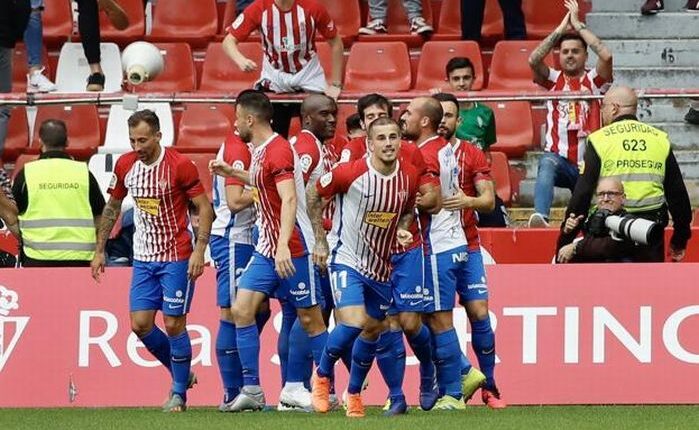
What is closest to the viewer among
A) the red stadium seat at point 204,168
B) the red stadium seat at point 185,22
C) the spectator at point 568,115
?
the spectator at point 568,115

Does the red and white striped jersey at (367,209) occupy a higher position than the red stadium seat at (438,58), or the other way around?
the red stadium seat at (438,58)

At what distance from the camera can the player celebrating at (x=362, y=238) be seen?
37.4 ft

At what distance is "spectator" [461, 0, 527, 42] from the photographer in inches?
685

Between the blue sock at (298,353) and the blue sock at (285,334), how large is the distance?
24 cm

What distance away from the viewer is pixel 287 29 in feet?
49.2

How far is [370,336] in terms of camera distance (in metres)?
11.5

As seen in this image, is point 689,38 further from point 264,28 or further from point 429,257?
point 429,257

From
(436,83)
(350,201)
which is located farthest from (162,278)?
(436,83)

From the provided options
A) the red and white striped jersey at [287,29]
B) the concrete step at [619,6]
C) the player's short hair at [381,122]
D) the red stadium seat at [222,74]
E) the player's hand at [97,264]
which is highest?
the concrete step at [619,6]

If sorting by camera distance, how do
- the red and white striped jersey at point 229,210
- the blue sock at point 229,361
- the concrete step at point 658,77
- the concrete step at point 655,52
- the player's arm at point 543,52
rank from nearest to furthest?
the red and white striped jersey at point 229,210, the blue sock at point 229,361, the player's arm at point 543,52, the concrete step at point 658,77, the concrete step at point 655,52

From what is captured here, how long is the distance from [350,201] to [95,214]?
9.56 ft

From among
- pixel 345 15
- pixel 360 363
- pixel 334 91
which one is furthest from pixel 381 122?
pixel 345 15

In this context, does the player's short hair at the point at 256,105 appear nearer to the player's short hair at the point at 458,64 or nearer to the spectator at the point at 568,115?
the spectator at the point at 568,115

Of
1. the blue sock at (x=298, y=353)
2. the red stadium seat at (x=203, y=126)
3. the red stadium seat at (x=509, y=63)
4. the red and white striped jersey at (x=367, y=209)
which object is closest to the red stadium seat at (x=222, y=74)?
the red stadium seat at (x=203, y=126)
